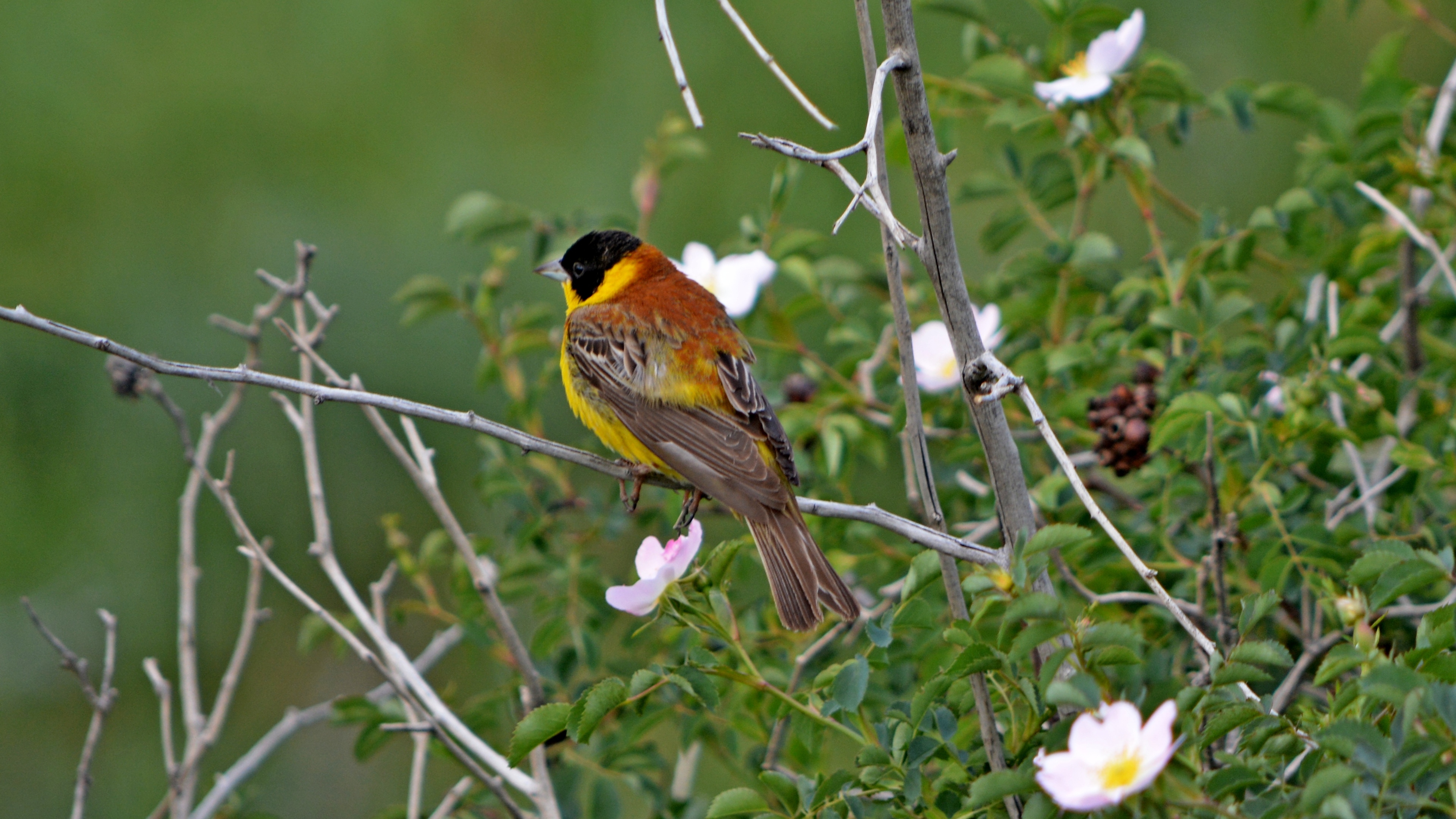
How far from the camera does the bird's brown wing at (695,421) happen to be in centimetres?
243

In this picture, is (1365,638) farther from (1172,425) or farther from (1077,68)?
Answer: (1077,68)

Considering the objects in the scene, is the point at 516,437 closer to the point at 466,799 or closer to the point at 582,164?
the point at 466,799

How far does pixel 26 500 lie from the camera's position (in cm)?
411

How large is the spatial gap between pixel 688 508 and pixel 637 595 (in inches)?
40.7

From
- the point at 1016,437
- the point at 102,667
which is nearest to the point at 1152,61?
the point at 1016,437

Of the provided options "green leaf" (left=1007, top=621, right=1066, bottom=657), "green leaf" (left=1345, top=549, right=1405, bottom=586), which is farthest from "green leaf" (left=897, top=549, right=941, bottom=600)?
"green leaf" (left=1345, top=549, right=1405, bottom=586)

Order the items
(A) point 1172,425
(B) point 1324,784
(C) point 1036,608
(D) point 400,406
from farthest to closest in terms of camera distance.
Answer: (A) point 1172,425, (D) point 400,406, (C) point 1036,608, (B) point 1324,784

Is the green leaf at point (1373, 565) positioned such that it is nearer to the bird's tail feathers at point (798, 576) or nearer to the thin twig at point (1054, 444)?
the thin twig at point (1054, 444)

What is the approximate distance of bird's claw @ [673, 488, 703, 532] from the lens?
2471 millimetres

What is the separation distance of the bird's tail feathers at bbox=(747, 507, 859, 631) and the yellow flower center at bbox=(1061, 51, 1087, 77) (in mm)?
1072

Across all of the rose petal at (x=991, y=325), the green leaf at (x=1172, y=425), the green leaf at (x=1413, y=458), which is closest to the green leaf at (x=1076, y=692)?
the green leaf at (x=1172, y=425)

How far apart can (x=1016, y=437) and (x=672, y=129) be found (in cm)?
111

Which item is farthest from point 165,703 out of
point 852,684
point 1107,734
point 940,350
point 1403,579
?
point 1403,579

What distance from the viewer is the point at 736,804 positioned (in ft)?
4.64
